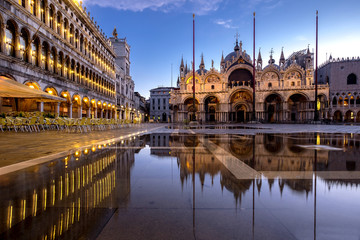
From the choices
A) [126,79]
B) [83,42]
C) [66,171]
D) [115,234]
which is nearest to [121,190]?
[115,234]

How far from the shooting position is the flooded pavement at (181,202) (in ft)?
4.83

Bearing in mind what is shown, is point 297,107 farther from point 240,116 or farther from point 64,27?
point 64,27

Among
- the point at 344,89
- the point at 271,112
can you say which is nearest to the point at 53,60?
the point at 271,112

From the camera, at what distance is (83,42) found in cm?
2858

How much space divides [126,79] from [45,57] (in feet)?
112

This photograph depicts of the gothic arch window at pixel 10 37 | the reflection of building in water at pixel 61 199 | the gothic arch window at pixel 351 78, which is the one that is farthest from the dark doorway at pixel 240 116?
the reflection of building in water at pixel 61 199

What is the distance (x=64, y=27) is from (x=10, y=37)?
9.89 meters

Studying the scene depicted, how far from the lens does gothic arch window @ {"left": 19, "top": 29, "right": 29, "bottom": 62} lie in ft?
52.1

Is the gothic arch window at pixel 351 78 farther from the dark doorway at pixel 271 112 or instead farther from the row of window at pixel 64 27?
the row of window at pixel 64 27

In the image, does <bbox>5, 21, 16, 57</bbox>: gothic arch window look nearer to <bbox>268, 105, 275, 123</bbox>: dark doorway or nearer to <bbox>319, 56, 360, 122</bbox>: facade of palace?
<bbox>268, 105, 275, 123</bbox>: dark doorway

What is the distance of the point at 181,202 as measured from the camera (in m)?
2.02

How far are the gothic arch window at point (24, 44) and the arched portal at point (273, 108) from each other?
4797 centimetres

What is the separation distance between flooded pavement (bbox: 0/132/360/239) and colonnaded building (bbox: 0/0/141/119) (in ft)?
54.8

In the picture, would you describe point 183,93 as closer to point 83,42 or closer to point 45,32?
point 83,42
